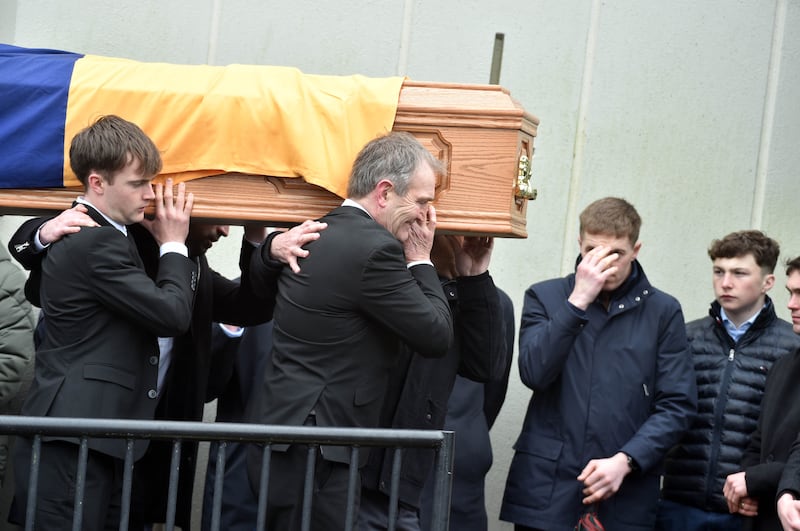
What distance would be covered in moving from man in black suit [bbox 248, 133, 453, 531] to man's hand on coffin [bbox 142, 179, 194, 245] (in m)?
0.41

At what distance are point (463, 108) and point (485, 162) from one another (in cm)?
19

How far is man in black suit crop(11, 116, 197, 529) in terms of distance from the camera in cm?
381

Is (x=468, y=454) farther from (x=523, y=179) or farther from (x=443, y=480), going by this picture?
(x=443, y=480)

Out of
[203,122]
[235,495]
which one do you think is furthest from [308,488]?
[235,495]

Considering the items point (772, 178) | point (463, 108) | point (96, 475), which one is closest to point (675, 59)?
point (772, 178)

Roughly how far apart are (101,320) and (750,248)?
278 centimetres

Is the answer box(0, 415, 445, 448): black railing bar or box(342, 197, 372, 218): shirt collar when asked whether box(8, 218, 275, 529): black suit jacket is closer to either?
box(342, 197, 372, 218): shirt collar

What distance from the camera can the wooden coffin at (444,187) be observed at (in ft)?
13.8

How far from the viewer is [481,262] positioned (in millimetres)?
4352

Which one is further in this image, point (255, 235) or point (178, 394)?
point (255, 235)

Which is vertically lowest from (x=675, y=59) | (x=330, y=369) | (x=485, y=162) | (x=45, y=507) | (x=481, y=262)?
(x=45, y=507)

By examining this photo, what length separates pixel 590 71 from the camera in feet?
21.1

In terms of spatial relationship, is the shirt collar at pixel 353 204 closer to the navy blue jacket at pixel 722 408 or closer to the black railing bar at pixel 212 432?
the black railing bar at pixel 212 432

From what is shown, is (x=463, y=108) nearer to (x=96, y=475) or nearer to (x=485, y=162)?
(x=485, y=162)
